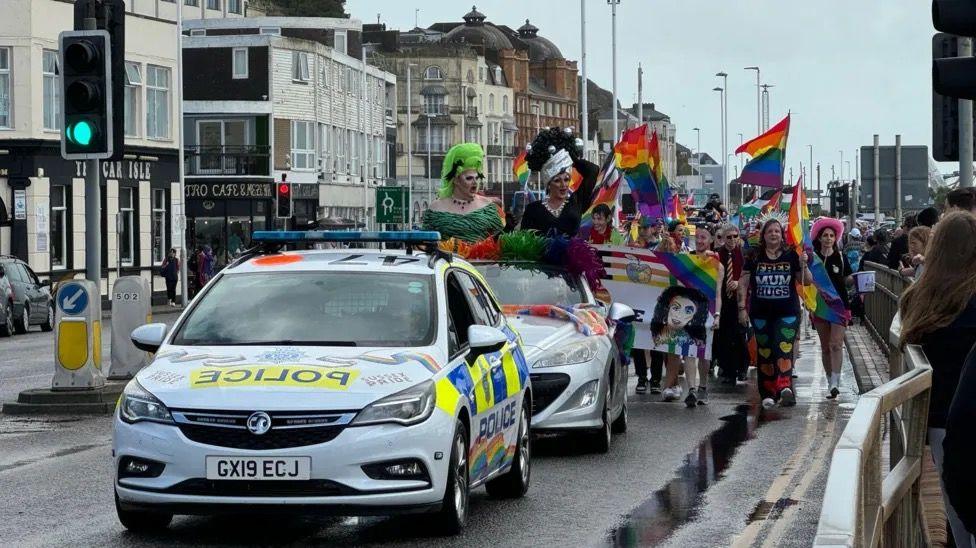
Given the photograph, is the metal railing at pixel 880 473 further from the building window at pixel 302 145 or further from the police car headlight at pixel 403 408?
the building window at pixel 302 145

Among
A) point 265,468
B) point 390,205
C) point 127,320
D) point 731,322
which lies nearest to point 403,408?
point 265,468

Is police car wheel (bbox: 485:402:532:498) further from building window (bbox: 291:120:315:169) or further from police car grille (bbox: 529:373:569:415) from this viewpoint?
building window (bbox: 291:120:315:169)

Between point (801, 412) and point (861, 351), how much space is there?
9.18 m

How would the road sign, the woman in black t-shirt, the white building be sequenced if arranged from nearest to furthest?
the woman in black t-shirt
the white building
the road sign

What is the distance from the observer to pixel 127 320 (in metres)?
19.8

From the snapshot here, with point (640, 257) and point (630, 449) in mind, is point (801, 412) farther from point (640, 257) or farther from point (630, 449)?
point (630, 449)

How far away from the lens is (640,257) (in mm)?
19188

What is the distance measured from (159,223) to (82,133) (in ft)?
136

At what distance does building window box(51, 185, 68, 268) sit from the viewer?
164 ft

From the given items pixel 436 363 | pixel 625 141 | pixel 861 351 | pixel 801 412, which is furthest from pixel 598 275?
pixel 861 351

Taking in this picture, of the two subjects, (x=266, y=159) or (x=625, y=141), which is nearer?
(x=625, y=141)

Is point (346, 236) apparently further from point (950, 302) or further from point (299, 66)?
point (299, 66)

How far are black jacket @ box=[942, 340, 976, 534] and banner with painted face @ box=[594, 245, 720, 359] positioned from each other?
44.8 feet

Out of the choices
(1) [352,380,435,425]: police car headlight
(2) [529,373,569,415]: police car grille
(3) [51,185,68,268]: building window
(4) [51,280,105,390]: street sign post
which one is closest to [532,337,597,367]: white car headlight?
(2) [529,373,569,415]: police car grille
